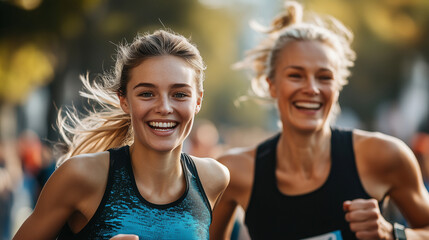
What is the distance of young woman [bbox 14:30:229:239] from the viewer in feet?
8.98

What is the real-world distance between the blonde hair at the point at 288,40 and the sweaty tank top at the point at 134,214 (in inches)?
58.2

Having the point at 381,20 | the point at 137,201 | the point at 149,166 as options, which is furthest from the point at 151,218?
the point at 381,20

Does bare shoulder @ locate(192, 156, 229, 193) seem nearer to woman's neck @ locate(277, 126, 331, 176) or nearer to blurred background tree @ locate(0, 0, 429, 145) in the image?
woman's neck @ locate(277, 126, 331, 176)

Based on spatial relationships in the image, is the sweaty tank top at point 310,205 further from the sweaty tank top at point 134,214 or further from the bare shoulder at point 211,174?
the sweaty tank top at point 134,214

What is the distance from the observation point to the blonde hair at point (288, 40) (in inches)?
159

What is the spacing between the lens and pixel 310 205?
12.2ft

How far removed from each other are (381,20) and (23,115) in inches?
915

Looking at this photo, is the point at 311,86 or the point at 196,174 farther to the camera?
the point at 311,86

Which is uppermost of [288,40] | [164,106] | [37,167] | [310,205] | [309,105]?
[37,167]

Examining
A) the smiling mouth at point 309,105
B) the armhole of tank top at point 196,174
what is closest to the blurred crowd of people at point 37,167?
the smiling mouth at point 309,105

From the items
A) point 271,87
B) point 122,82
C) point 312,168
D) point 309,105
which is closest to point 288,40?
point 271,87

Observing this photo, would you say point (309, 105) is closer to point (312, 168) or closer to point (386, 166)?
point (312, 168)

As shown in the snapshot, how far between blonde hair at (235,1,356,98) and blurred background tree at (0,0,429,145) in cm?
799

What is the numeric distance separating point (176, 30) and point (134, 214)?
17814 mm
